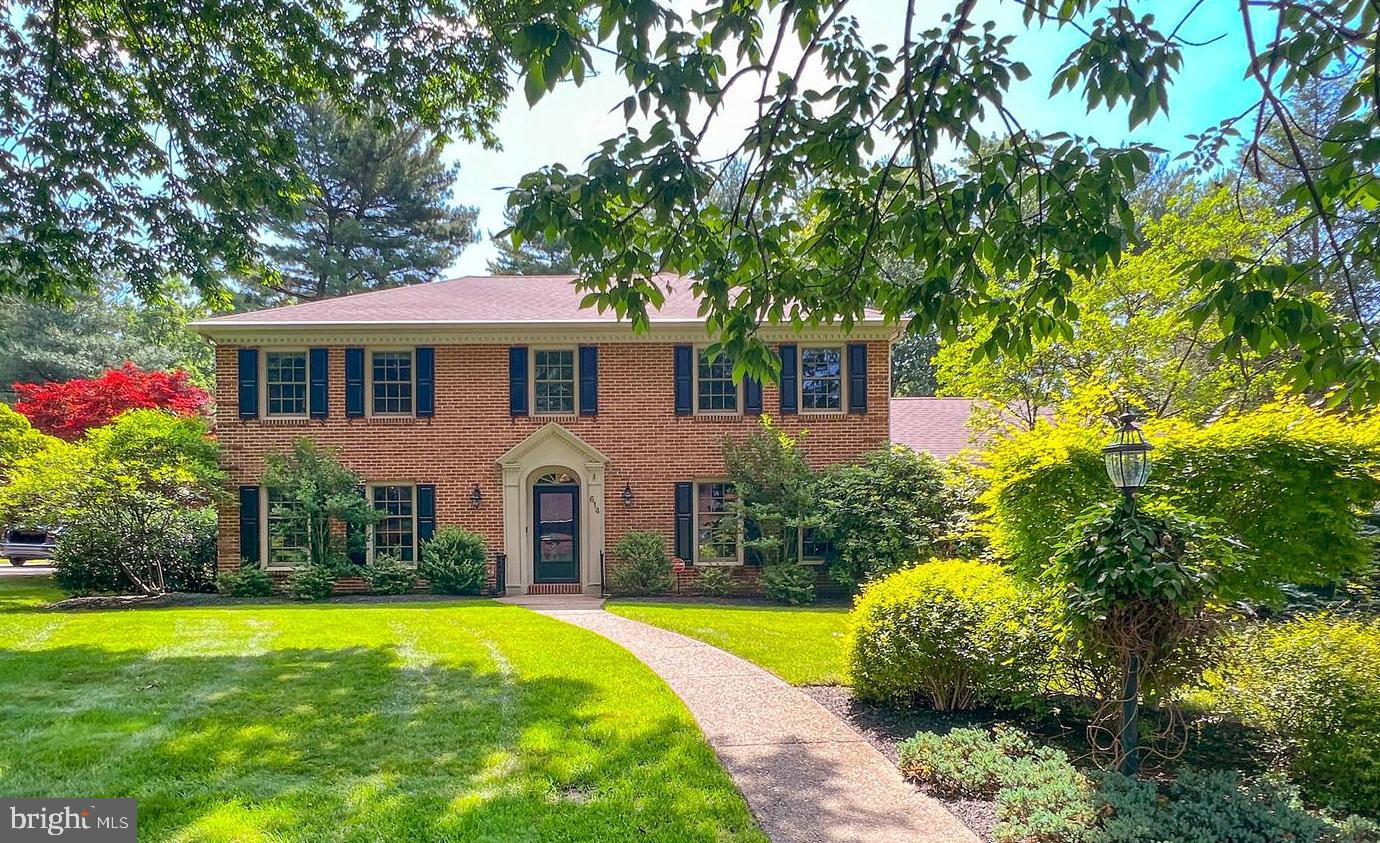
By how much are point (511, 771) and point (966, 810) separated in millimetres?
2751

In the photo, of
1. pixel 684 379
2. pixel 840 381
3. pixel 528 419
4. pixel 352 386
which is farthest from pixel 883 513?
pixel 352 386

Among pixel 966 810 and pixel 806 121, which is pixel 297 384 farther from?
pixel 966 810

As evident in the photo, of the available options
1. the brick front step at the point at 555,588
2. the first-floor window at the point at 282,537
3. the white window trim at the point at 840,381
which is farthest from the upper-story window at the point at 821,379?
the first-floor window at the point at 282,537

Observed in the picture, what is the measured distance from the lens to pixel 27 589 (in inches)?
588

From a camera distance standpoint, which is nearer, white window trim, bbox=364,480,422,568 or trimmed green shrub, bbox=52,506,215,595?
trimmed green shrub, bbox=52,506,215,595

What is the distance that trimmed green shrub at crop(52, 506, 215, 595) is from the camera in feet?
44.5

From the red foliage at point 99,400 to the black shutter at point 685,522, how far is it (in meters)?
13.9

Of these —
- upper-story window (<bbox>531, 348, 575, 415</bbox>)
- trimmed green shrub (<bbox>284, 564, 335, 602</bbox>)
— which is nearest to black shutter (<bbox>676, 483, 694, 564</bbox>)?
upper-story window (<bbox>531, 348, 575, 415</bbox>)

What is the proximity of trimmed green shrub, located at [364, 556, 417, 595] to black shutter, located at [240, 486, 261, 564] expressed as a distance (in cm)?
227

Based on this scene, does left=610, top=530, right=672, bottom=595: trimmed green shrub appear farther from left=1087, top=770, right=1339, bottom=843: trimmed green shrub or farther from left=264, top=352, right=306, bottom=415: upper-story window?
left=1087, top=770, right=1339, bottom=843: trimmed green shrub

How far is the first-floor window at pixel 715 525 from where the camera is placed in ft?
46.4

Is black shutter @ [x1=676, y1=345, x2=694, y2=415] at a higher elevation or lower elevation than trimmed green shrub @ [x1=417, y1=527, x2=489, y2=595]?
higher

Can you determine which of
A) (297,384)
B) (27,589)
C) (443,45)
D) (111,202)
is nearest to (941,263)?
(443,45)

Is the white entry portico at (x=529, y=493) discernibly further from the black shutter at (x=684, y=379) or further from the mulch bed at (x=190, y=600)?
the black shutter at (x=684, y=379)
